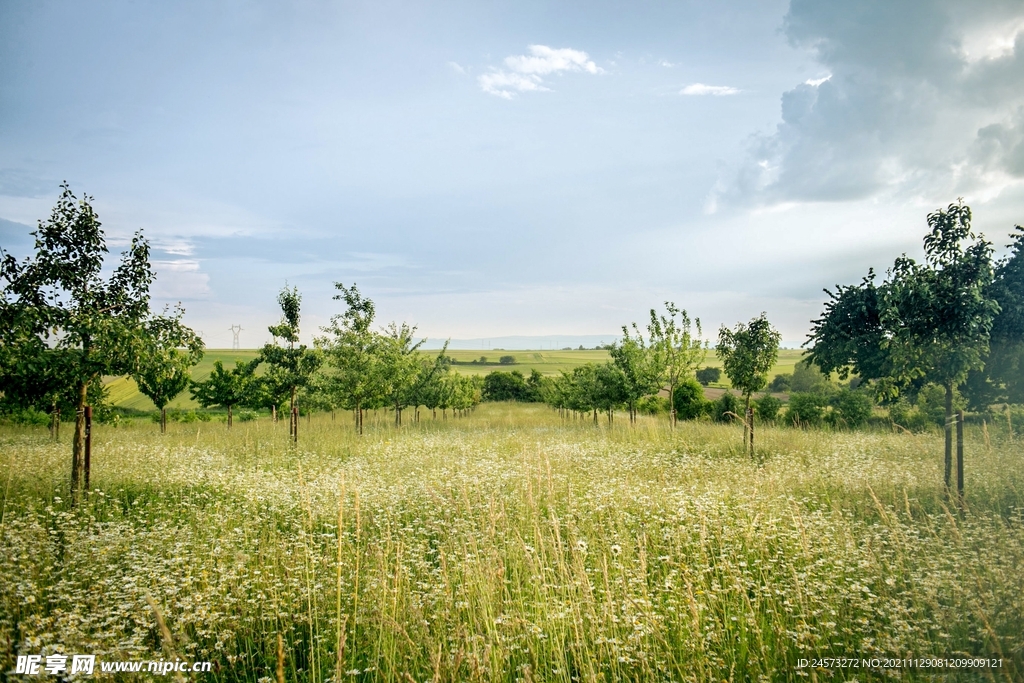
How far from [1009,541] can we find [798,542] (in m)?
2.15

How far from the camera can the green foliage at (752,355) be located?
2005cm

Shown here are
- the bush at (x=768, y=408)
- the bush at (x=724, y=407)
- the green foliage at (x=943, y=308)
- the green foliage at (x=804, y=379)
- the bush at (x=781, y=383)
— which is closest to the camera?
the green foliage at (x=943, y=308)

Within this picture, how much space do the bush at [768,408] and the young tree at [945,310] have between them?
1847 centimetres

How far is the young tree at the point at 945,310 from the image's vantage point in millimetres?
7922

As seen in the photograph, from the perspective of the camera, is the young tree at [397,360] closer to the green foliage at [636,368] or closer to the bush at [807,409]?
the green foliage at [636,368]

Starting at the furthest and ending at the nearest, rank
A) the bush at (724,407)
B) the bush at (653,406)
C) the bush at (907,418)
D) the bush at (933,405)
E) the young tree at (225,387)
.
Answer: the bush at (653,406)
the young tree at (225,387)
the bush at (724,407)
the bush at (907,418)
the bush at (933,405)

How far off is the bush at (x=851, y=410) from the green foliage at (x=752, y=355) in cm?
566

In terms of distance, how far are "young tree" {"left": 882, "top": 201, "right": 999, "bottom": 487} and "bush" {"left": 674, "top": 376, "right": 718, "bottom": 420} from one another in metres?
21.7

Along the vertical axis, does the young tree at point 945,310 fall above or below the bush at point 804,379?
above

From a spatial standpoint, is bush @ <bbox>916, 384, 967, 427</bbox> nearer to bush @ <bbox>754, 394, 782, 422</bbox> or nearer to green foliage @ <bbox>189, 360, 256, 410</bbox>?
bush @ <bbox>754, 394, 782, 422</bbox>

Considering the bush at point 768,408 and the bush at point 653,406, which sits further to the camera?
the bush at point 653,406

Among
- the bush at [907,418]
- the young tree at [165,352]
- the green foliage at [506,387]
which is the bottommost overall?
the green foliage at [506,387]

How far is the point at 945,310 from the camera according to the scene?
8.14m

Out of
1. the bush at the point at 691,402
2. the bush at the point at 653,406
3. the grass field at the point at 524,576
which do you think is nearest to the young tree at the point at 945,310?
the grass field at the point at 524,576
